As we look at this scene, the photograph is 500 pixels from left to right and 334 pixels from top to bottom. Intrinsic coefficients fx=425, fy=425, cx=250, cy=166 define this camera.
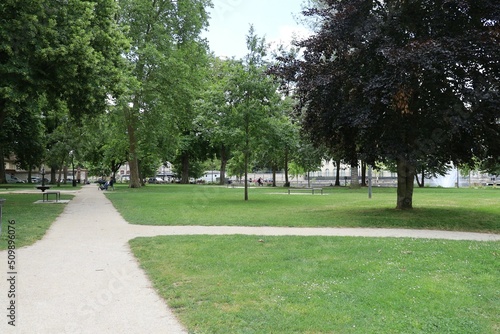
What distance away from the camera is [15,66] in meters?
14.2

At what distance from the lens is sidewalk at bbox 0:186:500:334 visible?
14.2 feet

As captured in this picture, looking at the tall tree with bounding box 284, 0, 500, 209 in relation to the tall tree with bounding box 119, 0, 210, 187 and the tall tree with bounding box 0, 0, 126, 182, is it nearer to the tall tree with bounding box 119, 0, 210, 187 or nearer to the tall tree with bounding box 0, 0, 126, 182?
the tall tree with bounding box 0, 0, 126, 182

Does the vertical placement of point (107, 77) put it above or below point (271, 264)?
above

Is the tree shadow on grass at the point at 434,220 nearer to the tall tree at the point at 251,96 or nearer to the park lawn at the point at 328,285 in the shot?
the park lawn at the point at 328,285

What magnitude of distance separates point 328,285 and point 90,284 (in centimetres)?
322

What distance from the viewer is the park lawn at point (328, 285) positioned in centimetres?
432

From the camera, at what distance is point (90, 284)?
19.0ft

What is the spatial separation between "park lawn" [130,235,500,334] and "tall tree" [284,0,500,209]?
14.1ft

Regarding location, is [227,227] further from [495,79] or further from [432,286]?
[495,79]

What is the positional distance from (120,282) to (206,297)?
1.53m

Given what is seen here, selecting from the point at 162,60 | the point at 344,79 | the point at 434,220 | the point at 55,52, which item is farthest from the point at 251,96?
the point at 162,60

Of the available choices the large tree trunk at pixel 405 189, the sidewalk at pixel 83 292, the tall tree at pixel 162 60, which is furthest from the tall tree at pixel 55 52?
the tall tree at pixel 162 60

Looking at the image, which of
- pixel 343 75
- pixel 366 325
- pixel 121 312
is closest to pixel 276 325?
pixel 366 325

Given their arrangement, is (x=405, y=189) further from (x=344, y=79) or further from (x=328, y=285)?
(x=328, y=285)
